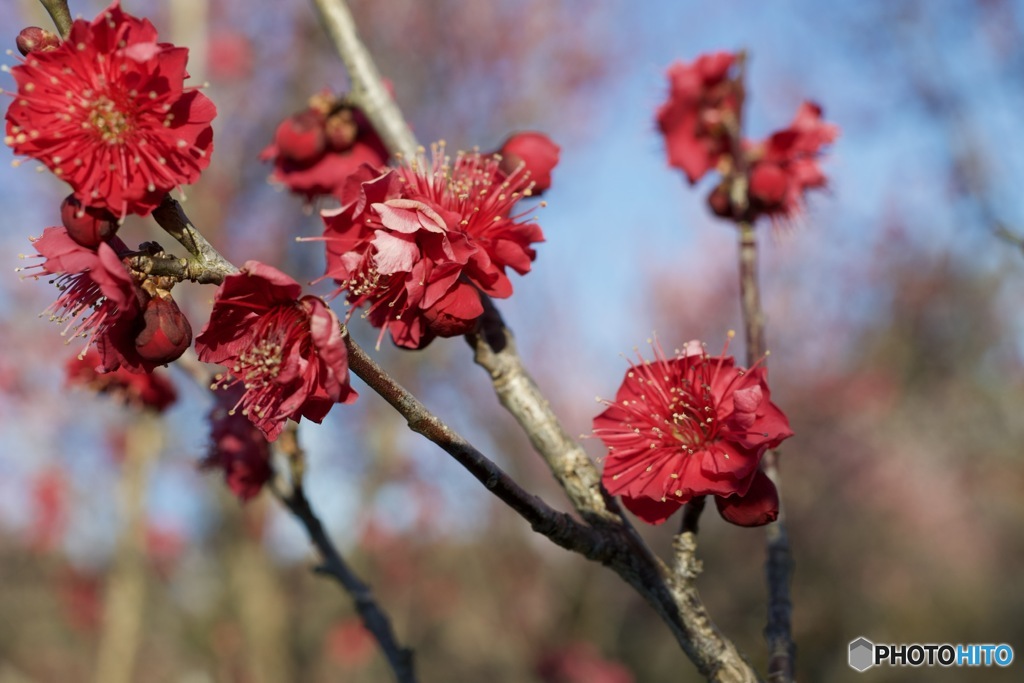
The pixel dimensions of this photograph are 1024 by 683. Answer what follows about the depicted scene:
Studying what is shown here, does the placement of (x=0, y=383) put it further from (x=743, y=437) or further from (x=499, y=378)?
(x=743, y=437)

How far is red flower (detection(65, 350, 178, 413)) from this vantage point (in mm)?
1862

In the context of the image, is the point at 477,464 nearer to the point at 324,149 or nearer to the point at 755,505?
the point at 755,505

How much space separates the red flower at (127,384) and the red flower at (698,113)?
53.7 inches

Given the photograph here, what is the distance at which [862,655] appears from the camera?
1.66 m

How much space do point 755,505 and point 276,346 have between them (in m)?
0.65

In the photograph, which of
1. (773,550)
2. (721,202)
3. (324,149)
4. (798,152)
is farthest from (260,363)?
(798,152)

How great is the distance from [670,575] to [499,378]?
419 millimetres

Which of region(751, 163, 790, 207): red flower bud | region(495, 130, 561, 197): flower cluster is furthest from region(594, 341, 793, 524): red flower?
region(751, 163, 790, 207): red flower bud

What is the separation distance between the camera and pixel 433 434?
0.91 m

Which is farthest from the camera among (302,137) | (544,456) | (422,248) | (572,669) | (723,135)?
(572,669)

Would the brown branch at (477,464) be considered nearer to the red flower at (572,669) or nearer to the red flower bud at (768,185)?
the red flower bud at (768,185)

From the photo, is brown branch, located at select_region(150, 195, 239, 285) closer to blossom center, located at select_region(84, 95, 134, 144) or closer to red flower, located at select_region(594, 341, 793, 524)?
blossom center, located at select_region(84, 95, 134, 144)

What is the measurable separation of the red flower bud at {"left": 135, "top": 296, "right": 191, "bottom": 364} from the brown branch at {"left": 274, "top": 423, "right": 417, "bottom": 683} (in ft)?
1.84

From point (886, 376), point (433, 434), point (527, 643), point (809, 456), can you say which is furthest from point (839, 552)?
point (433, 434)
